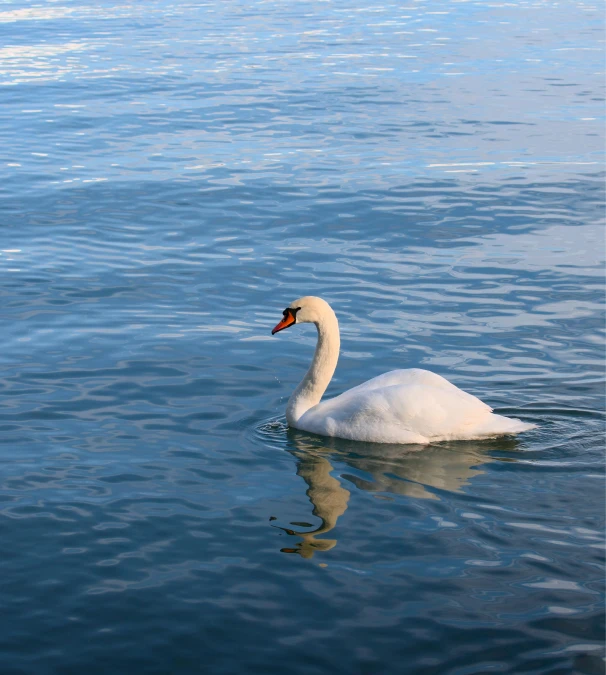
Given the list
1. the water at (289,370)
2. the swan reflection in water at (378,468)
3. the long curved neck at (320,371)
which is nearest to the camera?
the water at (289,370)

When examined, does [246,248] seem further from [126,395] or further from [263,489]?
[263,489]

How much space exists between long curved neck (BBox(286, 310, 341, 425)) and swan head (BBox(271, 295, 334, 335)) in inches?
1.5

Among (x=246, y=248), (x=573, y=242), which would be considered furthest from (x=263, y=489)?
(x=573, y=242)

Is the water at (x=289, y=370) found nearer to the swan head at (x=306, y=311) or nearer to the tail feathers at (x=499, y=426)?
the tail feathers at (x=499, y=426)

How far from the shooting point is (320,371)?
33.8 feet

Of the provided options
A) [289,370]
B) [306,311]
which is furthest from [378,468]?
[289,370]

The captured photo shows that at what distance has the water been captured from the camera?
6812 mm

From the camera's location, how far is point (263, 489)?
8695mm

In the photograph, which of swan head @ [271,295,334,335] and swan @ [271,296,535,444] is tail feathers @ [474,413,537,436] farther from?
swan head @ [271,295,334,335]

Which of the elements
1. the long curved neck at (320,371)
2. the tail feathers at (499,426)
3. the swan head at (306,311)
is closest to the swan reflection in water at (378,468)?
the tail feathers at (499,426)

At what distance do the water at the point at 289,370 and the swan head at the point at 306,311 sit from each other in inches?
34.6

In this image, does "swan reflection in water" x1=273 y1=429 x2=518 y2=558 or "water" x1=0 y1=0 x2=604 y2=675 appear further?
"swan reflection in water" x1=273 y1=429 x2=518 y2=558

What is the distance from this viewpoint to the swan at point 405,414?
9.37 meters

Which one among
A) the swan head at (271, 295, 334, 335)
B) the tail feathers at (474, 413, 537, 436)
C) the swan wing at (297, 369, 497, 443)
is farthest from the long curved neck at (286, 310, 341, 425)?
the tail feathers at (474, 413, 537, 436)
